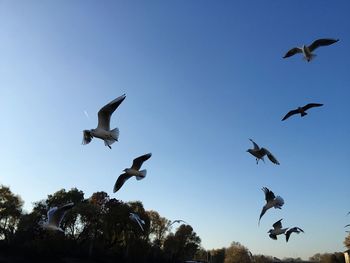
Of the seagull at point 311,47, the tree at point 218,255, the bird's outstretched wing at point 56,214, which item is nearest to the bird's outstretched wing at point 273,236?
the seagull at point 311,47

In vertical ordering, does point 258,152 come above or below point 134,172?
above

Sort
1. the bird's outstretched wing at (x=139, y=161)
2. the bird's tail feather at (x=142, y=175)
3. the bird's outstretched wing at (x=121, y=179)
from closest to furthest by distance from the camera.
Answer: the bird's tail feather at (x=142, y=175) → the bird's outstretched wing at (x=139, y=161) → the bird's outstretched wing at (x=121, y=179)

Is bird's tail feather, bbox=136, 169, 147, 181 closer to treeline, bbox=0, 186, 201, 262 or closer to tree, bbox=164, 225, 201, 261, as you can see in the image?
treeline, bbox=0, 186, 201, 262

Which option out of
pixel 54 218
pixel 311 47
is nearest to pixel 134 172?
pixel 54 218

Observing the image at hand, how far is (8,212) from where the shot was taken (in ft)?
256

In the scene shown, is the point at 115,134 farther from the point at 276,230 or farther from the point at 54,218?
the point at 276,230

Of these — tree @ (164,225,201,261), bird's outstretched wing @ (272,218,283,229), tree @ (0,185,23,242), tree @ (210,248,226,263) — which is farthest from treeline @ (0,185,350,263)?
tree @ (210,248,226,263)

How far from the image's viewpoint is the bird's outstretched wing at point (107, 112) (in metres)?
15.9

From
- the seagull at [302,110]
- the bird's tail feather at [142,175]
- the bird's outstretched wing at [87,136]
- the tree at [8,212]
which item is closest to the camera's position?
the bird's outstretched wing at [87,136]

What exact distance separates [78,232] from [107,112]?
61251mm

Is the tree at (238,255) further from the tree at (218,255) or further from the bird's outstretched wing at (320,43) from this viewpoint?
the bird's outstretched wing at (320,43)

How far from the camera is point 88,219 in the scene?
6931 cm

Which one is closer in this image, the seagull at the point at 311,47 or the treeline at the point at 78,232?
the seagull at the point at 311,47

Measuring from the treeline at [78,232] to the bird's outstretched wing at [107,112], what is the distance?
4632 cm
